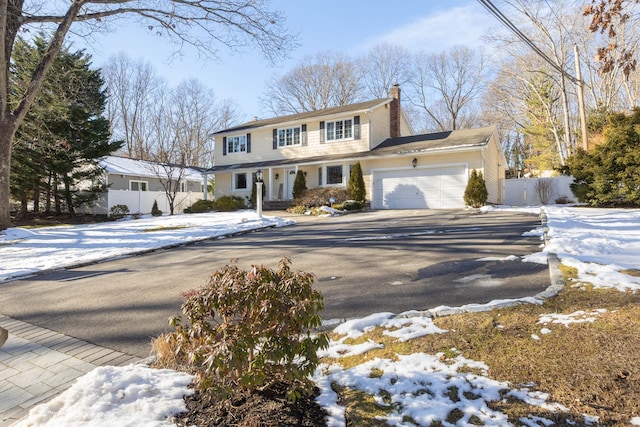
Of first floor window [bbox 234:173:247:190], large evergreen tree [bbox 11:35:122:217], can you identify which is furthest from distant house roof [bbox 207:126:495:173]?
large evergreen tree [bbox 11:35:122:217]

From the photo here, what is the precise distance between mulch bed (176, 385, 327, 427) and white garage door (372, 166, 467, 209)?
1617 centimetres

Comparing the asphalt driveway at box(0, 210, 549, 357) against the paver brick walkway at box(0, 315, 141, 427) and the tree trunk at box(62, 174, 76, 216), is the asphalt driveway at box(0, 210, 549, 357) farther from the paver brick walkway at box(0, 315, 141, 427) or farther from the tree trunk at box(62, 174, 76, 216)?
the tree trunk at box(62, 174, 76, 216)

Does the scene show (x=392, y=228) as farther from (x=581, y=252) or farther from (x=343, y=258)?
(x=581, y=252)

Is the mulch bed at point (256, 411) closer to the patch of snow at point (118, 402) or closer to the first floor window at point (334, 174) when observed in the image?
the patch of snow at point (118, 402)

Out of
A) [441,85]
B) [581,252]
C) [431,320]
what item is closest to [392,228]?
[581,252]

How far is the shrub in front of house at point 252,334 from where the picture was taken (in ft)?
6.54

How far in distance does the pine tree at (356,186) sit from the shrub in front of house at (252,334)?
16339 millimetres

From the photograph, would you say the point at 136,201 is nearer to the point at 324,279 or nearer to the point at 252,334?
the point at 324,279

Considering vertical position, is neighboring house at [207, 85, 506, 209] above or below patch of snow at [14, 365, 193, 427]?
above

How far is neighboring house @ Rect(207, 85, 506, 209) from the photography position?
682 inches

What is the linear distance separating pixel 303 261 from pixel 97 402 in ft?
15.5

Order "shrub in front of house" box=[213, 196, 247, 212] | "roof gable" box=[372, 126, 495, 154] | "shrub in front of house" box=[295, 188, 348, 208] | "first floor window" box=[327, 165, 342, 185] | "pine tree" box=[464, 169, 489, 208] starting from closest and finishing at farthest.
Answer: "pine tree" box=[464, 169, 489, 208] → "roof gable" box=[372, 126, 495, 154] → "shrub in front of house" box=[295, 188, 348, 208] → "first floor window" box=[327, 165, 342, 185] → "shrub in front of house" box=[213, 196, 247, 212]

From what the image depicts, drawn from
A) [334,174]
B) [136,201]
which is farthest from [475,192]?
[136,201]

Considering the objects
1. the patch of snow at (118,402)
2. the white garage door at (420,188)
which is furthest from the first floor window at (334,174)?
the patch of snow at (118,402)
